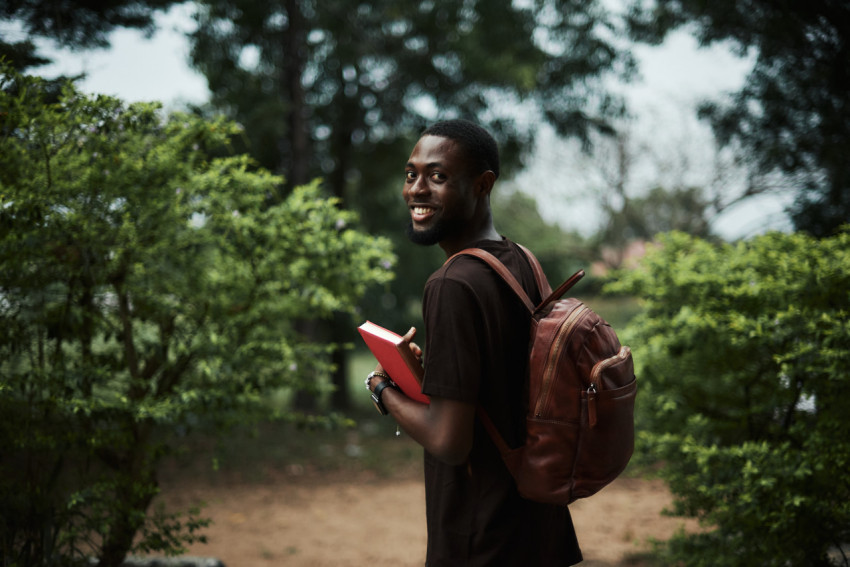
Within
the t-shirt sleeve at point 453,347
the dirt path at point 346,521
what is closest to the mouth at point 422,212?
the t-shirt sleeve at point 453,347

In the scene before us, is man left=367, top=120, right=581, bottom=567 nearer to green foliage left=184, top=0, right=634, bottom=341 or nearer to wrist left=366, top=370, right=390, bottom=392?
wrist left=366, top=370, right=390, bottom=392

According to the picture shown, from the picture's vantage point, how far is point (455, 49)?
954cm

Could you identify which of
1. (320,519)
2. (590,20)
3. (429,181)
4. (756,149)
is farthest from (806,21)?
(320,519)

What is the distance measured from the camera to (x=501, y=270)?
1719 millimetres

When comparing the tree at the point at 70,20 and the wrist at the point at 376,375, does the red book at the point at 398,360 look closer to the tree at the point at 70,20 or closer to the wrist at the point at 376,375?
the wrist at the point at 376,375

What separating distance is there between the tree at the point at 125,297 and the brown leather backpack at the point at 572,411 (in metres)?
2.19

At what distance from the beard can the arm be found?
0.31 meters

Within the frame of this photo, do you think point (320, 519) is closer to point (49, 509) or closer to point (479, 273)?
point (49, 509)

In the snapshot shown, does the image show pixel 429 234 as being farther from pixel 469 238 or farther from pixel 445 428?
pixel 445 428

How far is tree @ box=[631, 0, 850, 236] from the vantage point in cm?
645

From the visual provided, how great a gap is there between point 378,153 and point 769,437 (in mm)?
8682

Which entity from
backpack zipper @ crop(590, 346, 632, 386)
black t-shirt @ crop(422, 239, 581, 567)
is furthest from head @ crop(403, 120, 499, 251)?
backpack zipper @ crop(590, 346, 632, 386)

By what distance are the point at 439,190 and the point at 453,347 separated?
1.61ft

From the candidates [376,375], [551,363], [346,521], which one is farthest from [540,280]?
[346,521]
